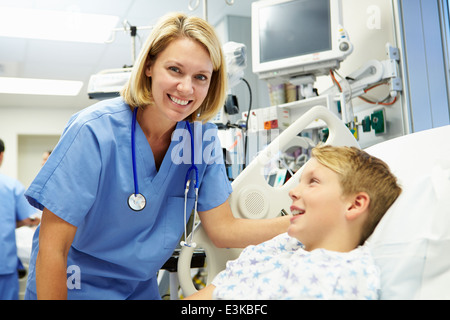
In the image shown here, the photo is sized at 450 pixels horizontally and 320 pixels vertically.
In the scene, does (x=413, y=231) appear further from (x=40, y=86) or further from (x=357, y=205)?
(x=40, y=86)

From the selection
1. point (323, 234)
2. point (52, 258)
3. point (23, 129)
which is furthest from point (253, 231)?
point (23, 129)

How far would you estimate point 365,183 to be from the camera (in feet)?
3.25

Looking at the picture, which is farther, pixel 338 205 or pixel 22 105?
pixel 22 105

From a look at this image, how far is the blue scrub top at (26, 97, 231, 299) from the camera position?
1.05 meters

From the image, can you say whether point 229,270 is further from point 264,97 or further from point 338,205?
point 264,97

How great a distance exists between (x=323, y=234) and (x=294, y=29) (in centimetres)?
175

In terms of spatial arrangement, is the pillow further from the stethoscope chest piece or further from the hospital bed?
the stethoscope chest piece

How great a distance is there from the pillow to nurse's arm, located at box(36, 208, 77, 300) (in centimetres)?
70

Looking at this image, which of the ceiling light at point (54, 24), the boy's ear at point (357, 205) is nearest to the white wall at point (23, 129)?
the ceiling light at point (54, 24)

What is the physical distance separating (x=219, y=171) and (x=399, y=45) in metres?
1.54

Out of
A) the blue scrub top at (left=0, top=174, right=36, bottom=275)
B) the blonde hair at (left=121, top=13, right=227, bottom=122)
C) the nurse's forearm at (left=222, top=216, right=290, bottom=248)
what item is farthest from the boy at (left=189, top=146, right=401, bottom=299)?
the blue scrub top at (left=0, top=174, right=36, bottom=275)

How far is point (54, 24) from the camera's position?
390cm
